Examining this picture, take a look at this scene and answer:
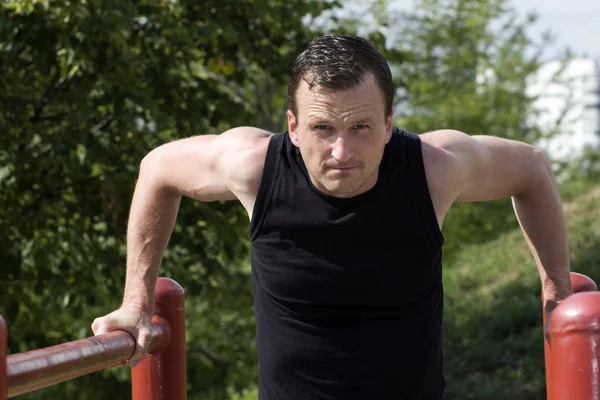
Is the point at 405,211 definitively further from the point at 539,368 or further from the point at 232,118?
the point at 539,368

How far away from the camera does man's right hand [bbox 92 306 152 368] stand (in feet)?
7.00

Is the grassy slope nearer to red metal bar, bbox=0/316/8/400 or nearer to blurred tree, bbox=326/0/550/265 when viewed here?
blurred tree, bbox=326/0/550/265

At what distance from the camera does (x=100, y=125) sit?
5.19 m

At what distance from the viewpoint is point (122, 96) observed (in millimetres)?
4797

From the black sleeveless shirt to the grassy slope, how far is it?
12.9 feet

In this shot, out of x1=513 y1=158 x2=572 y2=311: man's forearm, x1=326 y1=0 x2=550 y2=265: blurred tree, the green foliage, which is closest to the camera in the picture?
x1=513 y1=158 x2=572 y2=311: man's forearm

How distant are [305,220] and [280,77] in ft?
11.9

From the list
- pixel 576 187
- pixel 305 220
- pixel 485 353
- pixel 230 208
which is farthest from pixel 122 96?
pixel 576 187

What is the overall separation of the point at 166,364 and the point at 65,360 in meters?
0.58

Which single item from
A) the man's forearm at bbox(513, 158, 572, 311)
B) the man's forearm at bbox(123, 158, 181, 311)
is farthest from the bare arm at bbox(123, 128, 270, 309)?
the man's forearm at bbox(513, 158, 572, 311)

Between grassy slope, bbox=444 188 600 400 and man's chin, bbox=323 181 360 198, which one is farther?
grassy slope, bbox=444 188 600 400

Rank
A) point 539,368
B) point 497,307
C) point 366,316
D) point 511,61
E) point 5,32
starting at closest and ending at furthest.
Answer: point 366,316, point 5,32, point 539,368, point 497,307, point 511,61

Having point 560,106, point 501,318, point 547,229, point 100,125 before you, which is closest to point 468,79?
point 560,106

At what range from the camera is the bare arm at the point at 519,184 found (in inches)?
87.0
